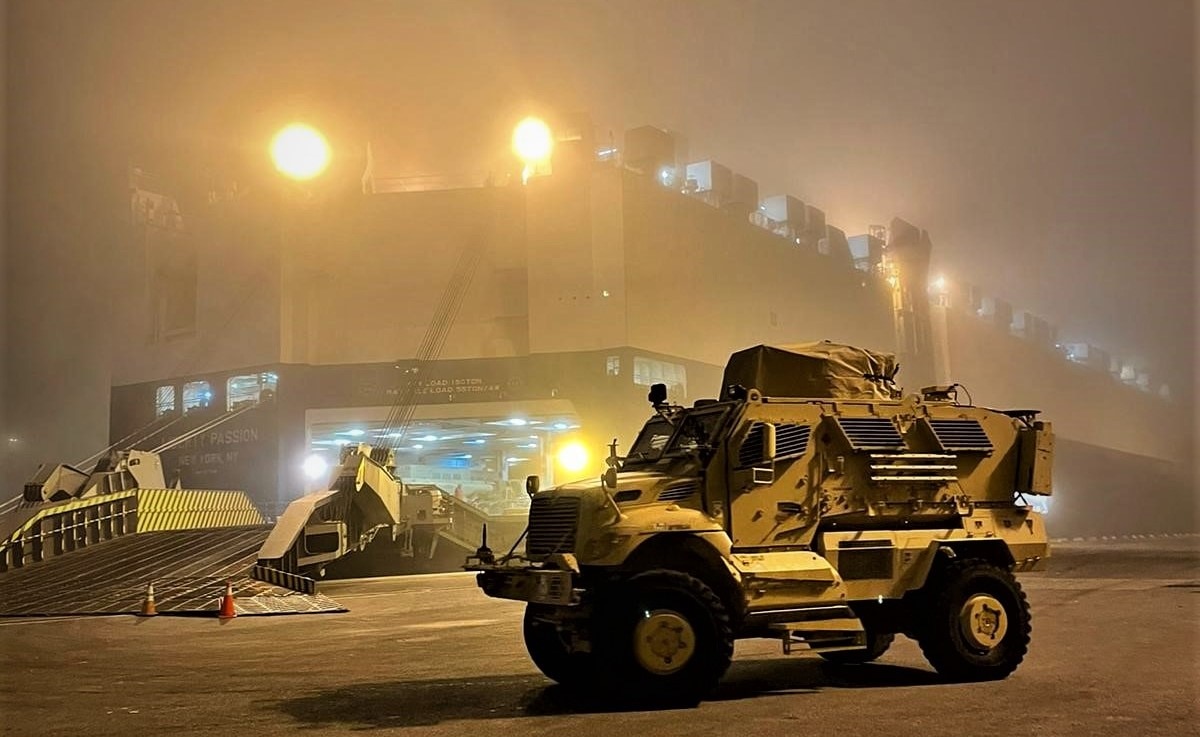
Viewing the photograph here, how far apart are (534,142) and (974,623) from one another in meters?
48.1

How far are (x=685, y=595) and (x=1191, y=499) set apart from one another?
7873 cm

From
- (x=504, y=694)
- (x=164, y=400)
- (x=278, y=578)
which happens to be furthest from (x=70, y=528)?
(x=164, y=400)

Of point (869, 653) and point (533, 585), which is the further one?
point (869, 653)

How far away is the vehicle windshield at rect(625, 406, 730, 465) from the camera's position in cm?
913

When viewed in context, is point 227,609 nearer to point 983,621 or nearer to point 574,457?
point 983,621

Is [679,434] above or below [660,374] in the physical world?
below

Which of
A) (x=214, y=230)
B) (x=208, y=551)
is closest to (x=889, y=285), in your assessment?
(x=214, y=230)

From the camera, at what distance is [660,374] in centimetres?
5347

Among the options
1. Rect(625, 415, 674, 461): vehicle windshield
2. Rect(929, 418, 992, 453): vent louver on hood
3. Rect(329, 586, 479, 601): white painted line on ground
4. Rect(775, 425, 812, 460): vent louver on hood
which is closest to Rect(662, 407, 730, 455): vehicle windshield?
Rect(625, 415, 674, 461): vehicle windshield

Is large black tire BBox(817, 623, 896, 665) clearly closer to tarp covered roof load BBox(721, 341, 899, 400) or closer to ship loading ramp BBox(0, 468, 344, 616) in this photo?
tarp covered roof load BBox(721, 341, 899, 400)

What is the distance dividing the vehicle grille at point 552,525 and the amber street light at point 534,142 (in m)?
46.3

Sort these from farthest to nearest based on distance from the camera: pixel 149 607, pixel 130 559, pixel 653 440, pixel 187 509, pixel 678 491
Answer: pixel 187 509
pixel 130 559
pixel 149 607
pixel 653 440
pixel 678 491

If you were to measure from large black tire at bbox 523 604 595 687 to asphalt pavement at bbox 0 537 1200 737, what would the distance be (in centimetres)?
22

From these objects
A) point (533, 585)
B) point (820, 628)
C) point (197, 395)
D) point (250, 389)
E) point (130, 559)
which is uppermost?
point (250, 389)
